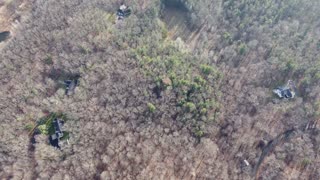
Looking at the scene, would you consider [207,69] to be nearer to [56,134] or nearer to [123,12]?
[123,12]

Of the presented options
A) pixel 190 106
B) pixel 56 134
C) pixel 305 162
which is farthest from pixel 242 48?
pixel 56 134

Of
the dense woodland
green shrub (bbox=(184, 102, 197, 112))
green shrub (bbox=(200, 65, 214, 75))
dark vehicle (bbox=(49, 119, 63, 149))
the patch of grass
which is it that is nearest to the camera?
the dense woodland

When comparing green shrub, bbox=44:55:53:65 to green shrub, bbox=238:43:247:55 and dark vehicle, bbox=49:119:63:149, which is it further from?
green shrub, bbox=238:43:247:55

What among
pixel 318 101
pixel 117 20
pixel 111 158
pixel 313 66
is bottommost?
pixel 111 158

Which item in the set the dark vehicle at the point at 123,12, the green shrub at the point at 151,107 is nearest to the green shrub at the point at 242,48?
the green shrub at the point at 151,107

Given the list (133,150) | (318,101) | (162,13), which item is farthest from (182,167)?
(162,13)

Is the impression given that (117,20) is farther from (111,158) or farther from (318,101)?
(318,101)

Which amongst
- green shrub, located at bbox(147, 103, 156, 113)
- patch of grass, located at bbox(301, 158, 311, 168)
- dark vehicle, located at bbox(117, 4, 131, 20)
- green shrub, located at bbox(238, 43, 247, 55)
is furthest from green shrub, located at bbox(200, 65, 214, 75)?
patch of grass, located at bbox(301, 158, 311, 168)

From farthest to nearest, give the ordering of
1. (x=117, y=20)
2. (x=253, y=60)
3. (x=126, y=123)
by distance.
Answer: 1. (x=117, y=20)
2. (x=253, y=60)
3. (x=126, y=123)
